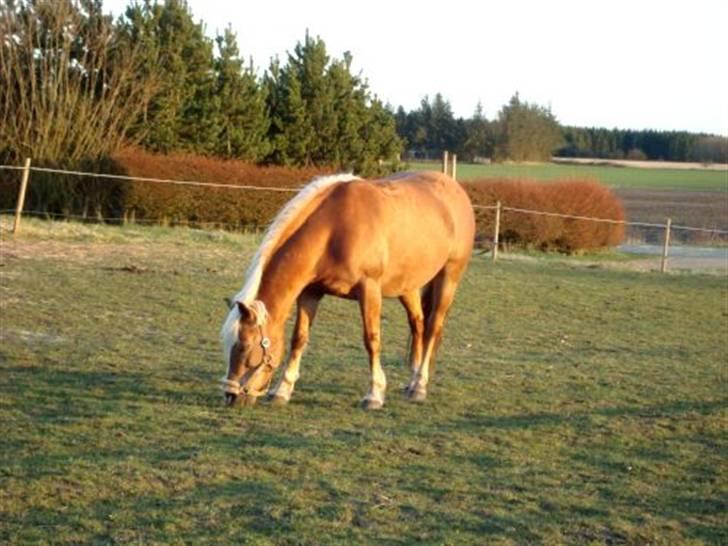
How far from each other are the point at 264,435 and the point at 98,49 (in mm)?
22250

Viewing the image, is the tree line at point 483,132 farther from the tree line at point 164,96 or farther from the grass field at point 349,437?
the grass field at point 349,437

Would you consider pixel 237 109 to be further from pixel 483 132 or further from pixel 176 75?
pixel 483 132

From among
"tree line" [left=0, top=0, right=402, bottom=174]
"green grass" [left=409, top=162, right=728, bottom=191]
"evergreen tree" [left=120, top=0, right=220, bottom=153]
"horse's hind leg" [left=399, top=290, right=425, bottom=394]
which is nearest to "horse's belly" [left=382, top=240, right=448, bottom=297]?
"horse's hind leg" [left=399, top=290, right=425, bottom=394]

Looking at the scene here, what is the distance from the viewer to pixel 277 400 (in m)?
6.88

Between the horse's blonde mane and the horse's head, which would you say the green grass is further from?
the horse's head

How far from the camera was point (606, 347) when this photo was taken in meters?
10.8

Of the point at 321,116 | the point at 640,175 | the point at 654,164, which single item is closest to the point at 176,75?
the point at 321,116

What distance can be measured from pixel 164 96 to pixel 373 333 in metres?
21.9

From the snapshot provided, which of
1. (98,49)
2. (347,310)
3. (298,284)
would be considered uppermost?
(98,49)

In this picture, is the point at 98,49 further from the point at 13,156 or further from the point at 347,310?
the point at 347,310

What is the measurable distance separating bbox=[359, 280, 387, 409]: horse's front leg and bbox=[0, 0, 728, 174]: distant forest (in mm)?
18984

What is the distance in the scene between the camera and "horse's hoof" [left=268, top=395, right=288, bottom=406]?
686cm

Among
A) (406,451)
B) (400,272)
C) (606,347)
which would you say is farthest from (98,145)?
(406,451)

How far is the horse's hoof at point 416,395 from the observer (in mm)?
7297
